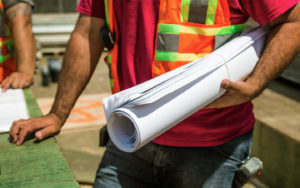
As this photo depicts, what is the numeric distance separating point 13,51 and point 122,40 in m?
1.24

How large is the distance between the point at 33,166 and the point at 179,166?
578 millimetres

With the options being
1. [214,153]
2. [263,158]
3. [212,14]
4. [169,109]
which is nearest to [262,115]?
[263,158]

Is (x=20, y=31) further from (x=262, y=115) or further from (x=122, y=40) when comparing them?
(x=262, y=115)

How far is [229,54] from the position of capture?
1.35m

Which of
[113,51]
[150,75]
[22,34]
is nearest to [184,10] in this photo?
[150,75]

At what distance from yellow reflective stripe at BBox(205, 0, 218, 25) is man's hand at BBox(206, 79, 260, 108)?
0.91 ft

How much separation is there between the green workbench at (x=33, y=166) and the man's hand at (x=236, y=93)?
0.58 metres

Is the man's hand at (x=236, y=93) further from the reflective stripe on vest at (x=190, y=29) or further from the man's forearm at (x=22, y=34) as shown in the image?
the man's forearm at (x=22, y=34)

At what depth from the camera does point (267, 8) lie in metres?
1.39

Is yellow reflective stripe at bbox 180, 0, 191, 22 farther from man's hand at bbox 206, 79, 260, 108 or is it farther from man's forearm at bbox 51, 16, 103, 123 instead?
man's forearm at bbox 51, 16, 103, 123

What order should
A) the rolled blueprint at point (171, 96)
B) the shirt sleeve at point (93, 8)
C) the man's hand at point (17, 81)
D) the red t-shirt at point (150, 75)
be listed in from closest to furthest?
the rolled blueprint at point (171, 96), the red t-shirt at point (150, 75), the shirt sleeve at point (93, 8), the man's hand at point (17, 81)

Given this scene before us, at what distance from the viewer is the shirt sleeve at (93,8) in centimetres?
183

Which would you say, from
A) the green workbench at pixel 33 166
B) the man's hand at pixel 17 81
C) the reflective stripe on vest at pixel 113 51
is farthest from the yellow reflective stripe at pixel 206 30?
the man's hand at pixel 17 81

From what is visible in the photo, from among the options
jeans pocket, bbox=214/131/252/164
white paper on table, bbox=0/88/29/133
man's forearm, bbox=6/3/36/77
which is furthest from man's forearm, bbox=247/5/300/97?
man's forearm, bbox=6/3/36/77
